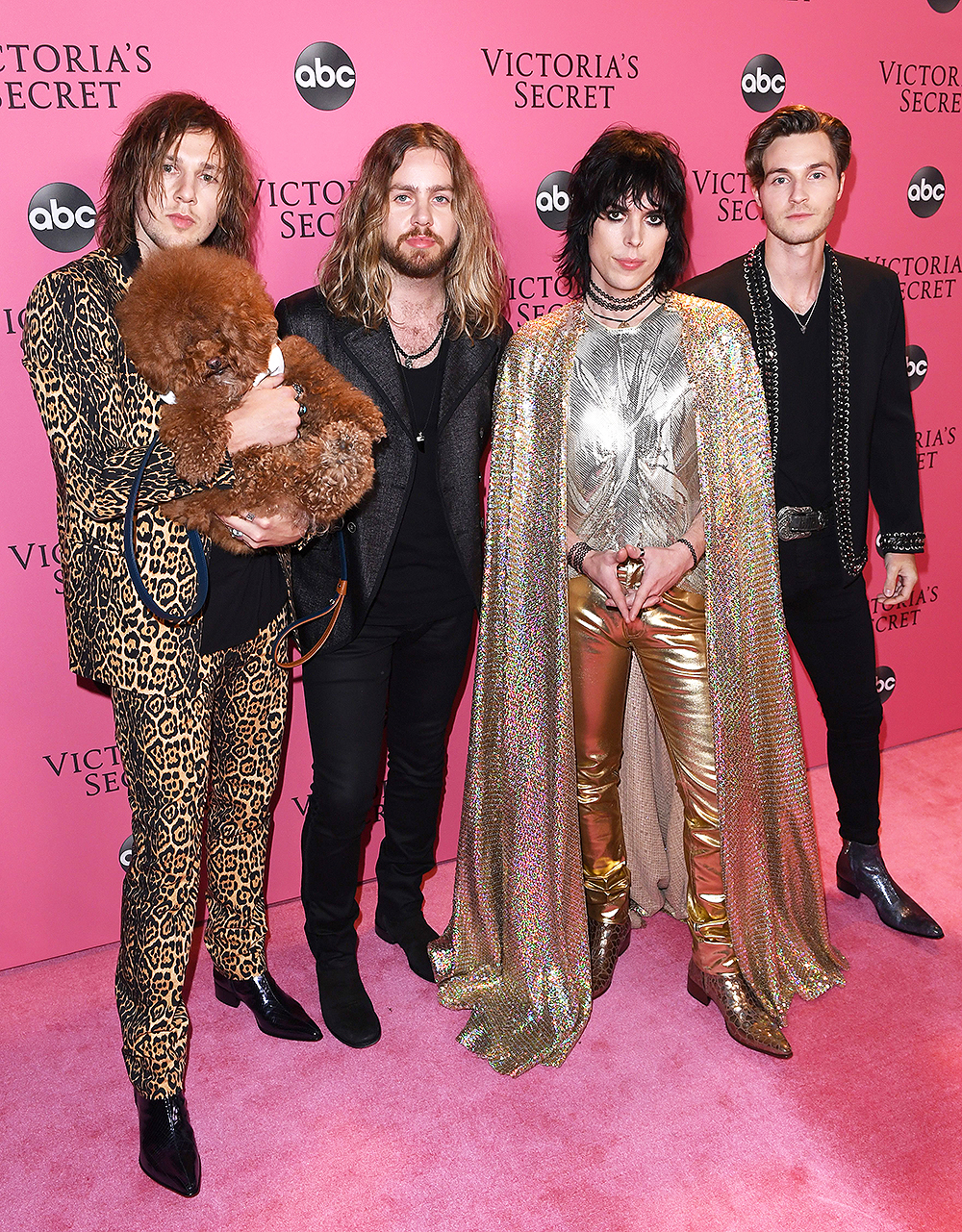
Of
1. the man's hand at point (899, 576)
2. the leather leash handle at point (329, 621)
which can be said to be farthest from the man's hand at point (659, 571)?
the man's hand at point (899, 576)

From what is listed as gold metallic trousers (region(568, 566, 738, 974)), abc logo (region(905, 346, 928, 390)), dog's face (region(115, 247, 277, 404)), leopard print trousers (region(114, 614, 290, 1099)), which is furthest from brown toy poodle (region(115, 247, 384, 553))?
abc logo (region(905, 346, 928, 390))

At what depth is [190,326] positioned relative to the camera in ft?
6.22

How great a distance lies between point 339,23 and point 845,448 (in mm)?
1832

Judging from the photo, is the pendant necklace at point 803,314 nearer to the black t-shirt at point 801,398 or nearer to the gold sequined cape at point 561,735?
the black t-shirt at point 801,398

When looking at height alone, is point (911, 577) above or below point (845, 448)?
below

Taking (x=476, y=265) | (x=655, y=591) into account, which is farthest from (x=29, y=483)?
(x=655, y=591)

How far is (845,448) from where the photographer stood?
284 cm

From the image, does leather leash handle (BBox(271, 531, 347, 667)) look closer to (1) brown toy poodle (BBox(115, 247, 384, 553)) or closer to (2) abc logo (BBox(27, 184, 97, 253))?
(1) brown toy poodle (BBox(115, 247, 384, 553))

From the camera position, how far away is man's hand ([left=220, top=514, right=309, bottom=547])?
2.04 meters

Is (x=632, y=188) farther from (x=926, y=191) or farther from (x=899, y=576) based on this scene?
(x=926, y=191)

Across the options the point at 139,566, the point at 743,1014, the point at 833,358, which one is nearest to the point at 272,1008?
the point at 743,1014

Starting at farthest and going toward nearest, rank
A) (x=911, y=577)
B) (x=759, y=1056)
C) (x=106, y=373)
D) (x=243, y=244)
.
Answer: (x=911, y=577) < (x=759, y=1056) < (x=243, y=244) < (x=106, y=373)

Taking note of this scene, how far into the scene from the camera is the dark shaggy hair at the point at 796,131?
8.89 ft

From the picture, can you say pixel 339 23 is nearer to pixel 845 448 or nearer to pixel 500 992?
pixel 845 448
